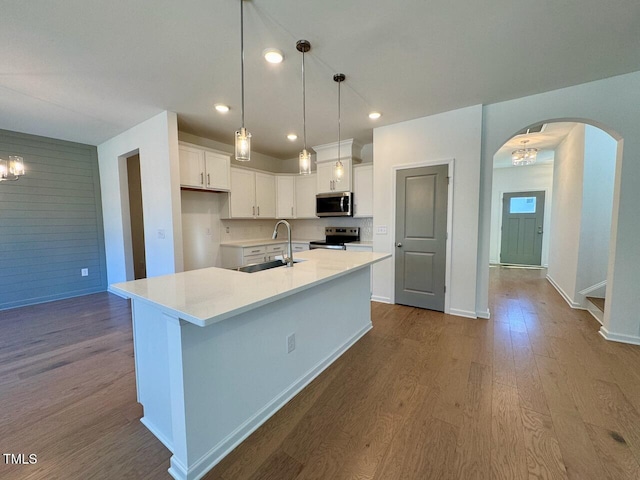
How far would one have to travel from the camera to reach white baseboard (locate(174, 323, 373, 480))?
1281 millimetres

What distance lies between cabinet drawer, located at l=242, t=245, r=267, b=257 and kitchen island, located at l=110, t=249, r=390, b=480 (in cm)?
236

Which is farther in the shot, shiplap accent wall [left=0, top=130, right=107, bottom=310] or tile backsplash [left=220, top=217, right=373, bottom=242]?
tile backsplash [left=220, top=217, right=373, bottom=242]

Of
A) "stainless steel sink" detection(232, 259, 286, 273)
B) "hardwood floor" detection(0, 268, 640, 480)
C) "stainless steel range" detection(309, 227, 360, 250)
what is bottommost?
"hardwood floor" detection(0, 268, 640, 480)

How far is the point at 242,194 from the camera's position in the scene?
4.64 metres

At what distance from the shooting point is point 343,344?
2.50 m

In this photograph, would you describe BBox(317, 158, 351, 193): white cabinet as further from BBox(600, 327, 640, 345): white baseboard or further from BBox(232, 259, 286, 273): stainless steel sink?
BBox(600, 327, 640, 345): white baseboard

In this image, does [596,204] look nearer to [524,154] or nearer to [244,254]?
[524,154]

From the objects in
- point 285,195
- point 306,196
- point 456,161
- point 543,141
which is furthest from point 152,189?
point 543,141

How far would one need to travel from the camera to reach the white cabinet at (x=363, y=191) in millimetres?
4332

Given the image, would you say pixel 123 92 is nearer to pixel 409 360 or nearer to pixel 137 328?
pixel 137 328

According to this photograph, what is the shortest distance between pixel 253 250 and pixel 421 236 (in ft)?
9.22

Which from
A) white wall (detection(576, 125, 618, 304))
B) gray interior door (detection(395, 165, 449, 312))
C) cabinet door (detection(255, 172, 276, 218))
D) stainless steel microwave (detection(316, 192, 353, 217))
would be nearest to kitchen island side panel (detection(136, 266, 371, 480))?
gray interior door (detection(395, 165, 449, 312))

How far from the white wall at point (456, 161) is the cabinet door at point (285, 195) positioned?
6.94 feet

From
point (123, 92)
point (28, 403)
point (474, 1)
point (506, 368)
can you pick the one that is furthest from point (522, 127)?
point (28, 403)
